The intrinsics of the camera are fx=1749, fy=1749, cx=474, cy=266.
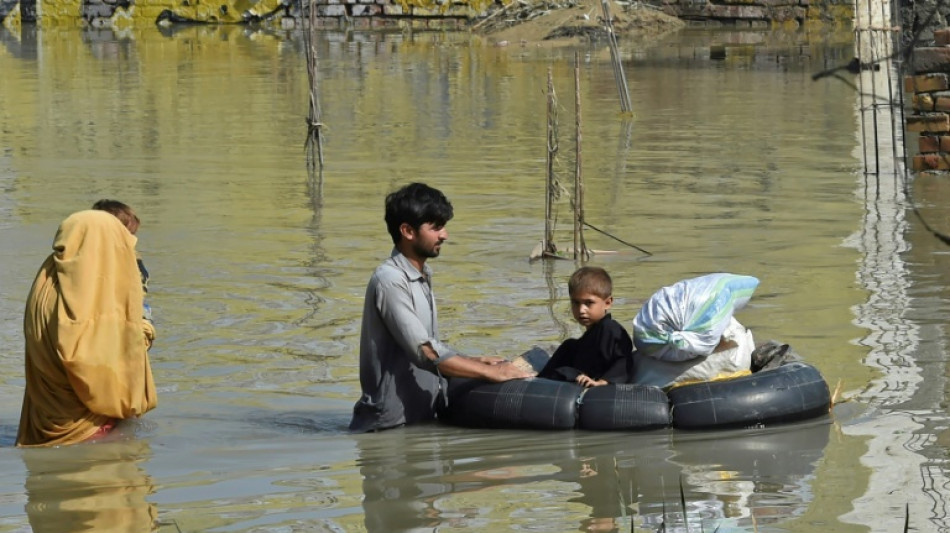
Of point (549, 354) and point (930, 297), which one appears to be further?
point (930, 297)

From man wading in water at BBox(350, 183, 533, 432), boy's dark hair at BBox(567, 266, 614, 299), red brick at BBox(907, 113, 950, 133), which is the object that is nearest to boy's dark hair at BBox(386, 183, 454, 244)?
man wading in water at BBox(350, 183, 533, 432)

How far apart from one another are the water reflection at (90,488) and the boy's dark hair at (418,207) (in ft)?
4.44

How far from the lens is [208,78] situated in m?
25.6

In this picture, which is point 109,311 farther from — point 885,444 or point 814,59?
point 814,59

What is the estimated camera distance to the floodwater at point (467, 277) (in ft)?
19.6

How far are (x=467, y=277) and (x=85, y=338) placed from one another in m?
4.50

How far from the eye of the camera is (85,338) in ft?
22.3

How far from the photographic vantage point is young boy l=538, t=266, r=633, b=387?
682 cm

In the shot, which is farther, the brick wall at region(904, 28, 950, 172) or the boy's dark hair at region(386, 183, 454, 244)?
the brick wall at region(904, 28, 950, 172)

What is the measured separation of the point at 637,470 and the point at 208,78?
2009cm

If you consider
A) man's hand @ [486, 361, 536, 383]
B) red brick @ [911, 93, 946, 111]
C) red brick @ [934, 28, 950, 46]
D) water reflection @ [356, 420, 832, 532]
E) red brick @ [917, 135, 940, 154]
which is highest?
red brick @ [934, 28, 950, 46]

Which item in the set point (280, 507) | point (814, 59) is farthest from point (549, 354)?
point (814, 59)

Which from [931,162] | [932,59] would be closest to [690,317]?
[932,59]

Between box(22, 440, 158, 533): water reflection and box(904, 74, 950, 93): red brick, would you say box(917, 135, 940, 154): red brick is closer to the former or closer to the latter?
box(904, 74, 950, 93): red brick
